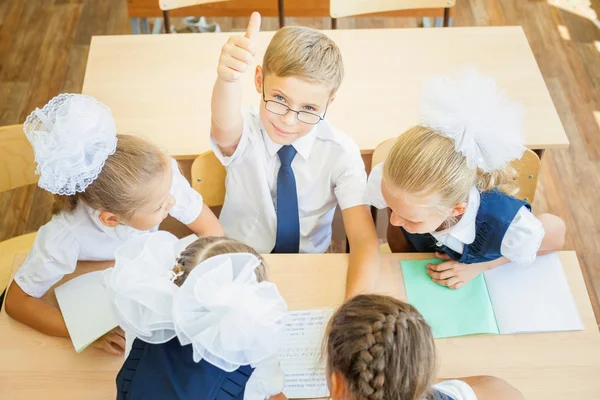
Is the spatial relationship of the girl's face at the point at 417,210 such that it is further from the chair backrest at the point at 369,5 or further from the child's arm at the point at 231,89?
the chair backrest at the point at 369,5

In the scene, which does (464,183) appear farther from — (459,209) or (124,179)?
(124,179)

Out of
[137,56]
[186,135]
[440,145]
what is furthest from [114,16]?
[440,145]

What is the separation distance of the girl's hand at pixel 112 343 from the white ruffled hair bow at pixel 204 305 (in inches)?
12.1

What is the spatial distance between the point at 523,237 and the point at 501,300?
161 millimetres

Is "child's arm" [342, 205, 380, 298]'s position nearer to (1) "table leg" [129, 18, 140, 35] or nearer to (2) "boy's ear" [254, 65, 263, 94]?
(2) "boy's ear" [254, 65, 263, 94]

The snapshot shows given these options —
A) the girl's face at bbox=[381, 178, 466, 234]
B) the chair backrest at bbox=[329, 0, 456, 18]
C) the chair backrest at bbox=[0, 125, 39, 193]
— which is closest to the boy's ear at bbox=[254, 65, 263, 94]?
the girl's face at bbox=[381, 178, 466, 234]

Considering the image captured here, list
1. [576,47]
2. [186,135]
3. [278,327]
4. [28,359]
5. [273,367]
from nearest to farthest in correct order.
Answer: [278,327] < [273,367] < [28,359] < [186,135] < [576,47]

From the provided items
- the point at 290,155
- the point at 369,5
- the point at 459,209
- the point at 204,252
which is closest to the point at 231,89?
the point at 290,155

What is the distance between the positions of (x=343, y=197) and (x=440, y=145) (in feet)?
1.34

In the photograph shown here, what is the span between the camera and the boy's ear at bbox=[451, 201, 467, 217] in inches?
59.5

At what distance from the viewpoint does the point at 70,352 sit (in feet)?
4.82

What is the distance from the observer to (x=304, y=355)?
1.46 meters

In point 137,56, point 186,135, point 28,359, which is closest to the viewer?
point 28,359

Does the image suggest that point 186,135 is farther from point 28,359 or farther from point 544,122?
point 544,122
